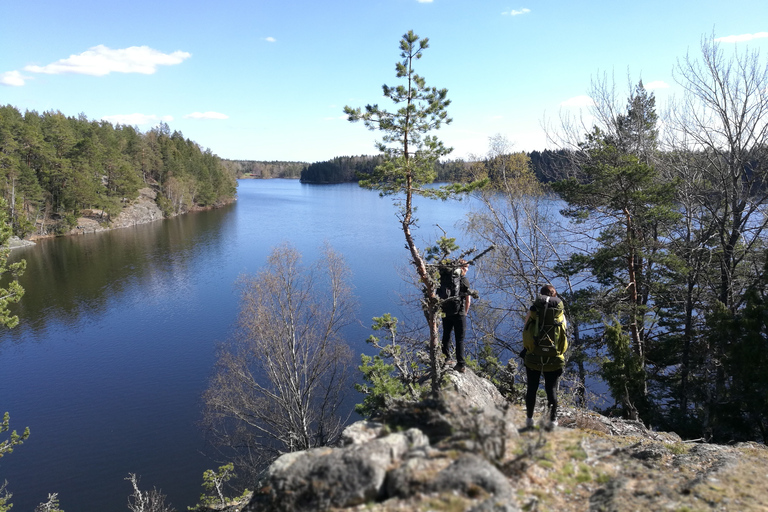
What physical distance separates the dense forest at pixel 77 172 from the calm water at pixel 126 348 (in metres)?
5.47

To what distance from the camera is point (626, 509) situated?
3729 mm

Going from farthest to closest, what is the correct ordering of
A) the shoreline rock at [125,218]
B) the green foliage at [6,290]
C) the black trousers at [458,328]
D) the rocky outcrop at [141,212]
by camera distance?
the rocky outcrop at [141,212] → the shoreline rock at [125,218] → the green foliage at [6,290] → the black trousers at [458,328]

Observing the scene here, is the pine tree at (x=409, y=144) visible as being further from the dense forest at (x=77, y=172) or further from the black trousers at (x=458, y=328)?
the dense forest at (x=77, y=172)

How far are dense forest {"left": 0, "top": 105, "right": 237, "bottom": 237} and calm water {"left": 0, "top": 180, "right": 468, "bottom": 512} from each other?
547 cm

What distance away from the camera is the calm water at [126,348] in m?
14.2

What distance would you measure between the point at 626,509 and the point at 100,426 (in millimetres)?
18221

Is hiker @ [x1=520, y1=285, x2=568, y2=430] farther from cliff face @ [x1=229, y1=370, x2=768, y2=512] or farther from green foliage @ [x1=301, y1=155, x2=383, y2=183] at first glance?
green foliage @ [x1=301, y1=155, x2=383, y2=183]

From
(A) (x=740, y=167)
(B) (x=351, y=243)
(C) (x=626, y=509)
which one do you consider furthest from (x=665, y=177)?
(B) (x=351, y=243)

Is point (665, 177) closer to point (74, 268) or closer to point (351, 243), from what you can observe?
point (351, 243)

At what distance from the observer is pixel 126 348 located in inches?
839

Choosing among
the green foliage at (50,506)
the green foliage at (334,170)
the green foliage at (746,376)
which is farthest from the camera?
the green foliage at (334,170)

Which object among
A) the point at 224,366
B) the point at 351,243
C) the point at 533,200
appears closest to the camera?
the point at 224,366

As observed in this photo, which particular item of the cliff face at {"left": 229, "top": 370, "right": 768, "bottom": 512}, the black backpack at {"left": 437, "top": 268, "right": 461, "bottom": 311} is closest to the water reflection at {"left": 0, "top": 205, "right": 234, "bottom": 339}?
the black backpack at {"left": 437, "top": 268, "right": 461, "bottom": 311}

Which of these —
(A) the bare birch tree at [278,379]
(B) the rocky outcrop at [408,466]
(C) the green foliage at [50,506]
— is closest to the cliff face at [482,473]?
(B) the rocky outcrop at [408,466]
